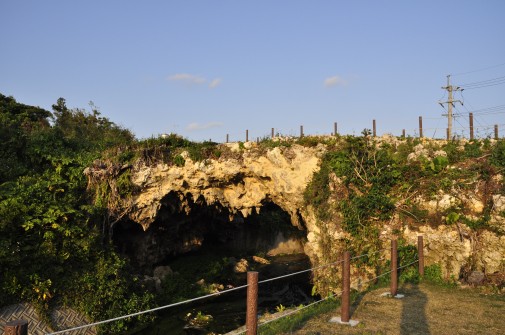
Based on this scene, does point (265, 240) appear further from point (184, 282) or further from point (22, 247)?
point (22, 247)

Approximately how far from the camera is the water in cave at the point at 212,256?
1554 cm

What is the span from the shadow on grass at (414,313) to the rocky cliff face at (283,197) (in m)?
2.16

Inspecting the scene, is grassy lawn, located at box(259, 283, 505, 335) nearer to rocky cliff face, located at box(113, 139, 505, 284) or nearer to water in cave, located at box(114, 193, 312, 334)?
rocky cliff face, located at box(113, 139, 505, 284)

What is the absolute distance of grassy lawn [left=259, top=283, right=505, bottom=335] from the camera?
7.40 metres

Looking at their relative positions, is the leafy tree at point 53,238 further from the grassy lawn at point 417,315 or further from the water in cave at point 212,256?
the grassy lawn at point 417,315

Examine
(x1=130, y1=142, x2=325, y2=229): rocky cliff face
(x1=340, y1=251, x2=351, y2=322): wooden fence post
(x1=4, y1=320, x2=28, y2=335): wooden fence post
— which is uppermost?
(x1=130, y1=142, x2=325, y2=229): rocky cliff face

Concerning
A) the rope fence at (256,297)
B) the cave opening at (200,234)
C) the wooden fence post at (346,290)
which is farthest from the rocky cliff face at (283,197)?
the wooden fence post at (346,290)

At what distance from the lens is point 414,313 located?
838 cm

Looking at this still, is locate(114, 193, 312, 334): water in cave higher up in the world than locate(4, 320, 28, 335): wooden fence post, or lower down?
lower down

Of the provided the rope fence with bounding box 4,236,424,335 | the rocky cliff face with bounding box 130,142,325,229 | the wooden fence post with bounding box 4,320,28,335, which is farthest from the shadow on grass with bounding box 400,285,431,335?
the rocky cliff face with bounding box 130,142,325,229

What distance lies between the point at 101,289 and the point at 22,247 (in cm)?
289

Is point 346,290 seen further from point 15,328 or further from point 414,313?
point 15,328

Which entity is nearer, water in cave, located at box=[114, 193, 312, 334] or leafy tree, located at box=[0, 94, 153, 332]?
leafy tree, located at box=[0, 94, 153, 332]

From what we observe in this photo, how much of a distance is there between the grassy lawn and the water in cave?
596 centimetres
